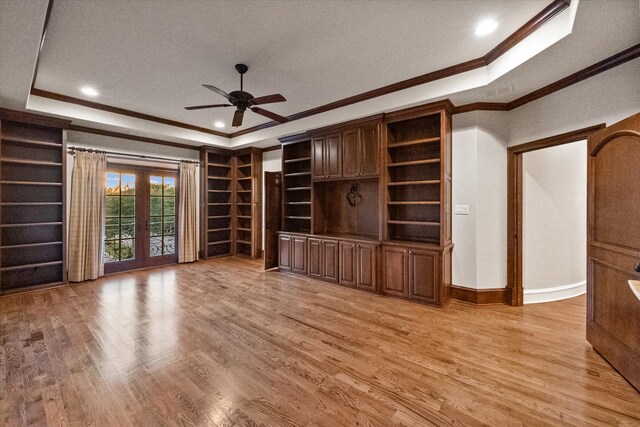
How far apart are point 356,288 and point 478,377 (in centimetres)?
234

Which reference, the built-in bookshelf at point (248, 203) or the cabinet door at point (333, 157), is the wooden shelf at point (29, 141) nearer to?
the built-in bookshelf at point (248, 203)

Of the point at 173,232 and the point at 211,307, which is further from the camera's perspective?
the point at 173,232

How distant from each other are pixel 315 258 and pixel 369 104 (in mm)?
2726

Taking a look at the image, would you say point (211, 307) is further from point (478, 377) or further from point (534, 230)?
point (534, 230)

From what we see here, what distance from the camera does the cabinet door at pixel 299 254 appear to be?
5.18 m

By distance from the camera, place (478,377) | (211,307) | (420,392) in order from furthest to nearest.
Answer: (211,307) → (478,377) → (420,392)

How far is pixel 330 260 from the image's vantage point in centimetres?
478


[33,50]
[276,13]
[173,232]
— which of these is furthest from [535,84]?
[173,232]

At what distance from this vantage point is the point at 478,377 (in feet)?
7.20

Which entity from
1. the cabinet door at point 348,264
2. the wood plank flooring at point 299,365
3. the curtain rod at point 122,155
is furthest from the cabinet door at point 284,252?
the curtain rod at point 122,155

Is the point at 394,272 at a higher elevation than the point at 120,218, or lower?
lower

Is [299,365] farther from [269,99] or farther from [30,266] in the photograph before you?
[30,266]

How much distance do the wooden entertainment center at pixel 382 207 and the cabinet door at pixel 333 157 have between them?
0.7 inches

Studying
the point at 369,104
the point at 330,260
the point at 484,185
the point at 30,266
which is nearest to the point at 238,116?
the point at 369,104
